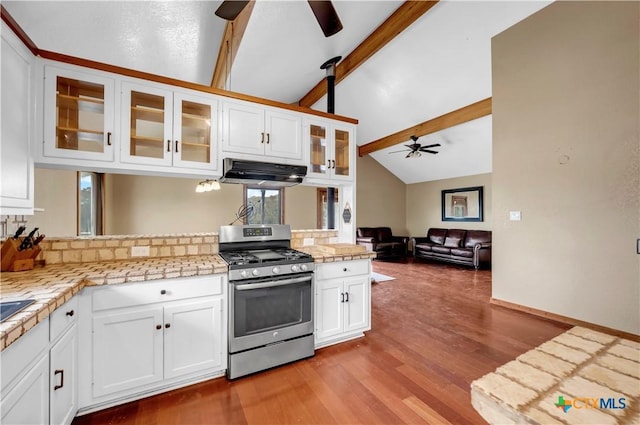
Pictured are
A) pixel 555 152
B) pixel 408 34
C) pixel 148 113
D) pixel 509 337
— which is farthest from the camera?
pixel 408 34

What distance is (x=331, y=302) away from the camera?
96.7 inches

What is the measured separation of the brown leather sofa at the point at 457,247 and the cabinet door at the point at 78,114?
269 inches

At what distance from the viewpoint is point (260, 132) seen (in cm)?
253

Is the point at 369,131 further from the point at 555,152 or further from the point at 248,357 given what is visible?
the point at 248,357

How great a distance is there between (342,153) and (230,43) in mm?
2041

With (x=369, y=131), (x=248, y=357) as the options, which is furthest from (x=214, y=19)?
(x=369, y=131)

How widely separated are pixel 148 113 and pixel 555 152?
4.30 meters

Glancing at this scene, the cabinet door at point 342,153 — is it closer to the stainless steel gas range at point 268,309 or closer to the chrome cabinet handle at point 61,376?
the stainless steel gas range at point 268,309

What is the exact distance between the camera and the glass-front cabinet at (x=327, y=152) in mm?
2836

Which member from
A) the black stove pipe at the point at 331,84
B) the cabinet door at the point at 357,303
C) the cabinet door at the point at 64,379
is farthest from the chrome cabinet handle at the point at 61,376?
the black stove pipe at the point at 331,84

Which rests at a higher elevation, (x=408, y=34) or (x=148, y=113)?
(x=408, y=34)

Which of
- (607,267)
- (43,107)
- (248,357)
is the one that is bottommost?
(248,357)

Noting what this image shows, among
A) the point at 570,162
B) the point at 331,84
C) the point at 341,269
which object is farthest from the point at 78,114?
the point at 570,162

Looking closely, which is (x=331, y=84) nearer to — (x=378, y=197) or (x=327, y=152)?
(x=327, y=152)
